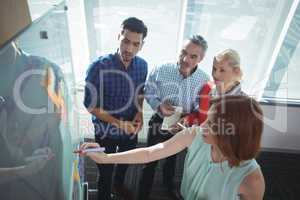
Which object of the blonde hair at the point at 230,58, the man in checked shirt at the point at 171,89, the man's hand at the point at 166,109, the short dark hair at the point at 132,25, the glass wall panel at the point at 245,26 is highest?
the glass wall panel at the point at 245,26

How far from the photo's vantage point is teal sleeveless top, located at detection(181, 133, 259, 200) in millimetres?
1155

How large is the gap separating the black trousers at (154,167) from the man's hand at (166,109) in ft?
0.30

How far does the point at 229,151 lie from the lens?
1.13m

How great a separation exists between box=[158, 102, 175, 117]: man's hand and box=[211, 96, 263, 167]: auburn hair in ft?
2.84

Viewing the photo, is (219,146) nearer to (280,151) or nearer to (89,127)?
(89,127)

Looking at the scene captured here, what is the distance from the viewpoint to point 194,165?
135cm

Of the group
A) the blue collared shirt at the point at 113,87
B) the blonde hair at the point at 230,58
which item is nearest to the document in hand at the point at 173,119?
the blue collared shirt at the point at 113,87

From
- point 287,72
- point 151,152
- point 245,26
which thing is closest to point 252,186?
point 151,152

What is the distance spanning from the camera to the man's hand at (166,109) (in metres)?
2.01

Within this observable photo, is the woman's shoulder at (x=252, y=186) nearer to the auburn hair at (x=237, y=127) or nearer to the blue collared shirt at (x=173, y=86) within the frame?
the auburn hair at (x=237, y=127)

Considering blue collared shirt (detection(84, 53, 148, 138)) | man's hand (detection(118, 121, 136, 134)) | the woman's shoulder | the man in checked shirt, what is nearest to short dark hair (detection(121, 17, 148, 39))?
blue collared shirt (detection(84, 53, 148, 138))

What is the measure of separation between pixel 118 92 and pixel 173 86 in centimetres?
41

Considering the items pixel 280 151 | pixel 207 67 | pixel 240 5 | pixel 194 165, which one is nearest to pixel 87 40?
pixel 207 67

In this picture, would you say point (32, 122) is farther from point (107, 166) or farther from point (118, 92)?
point (107, 166)
